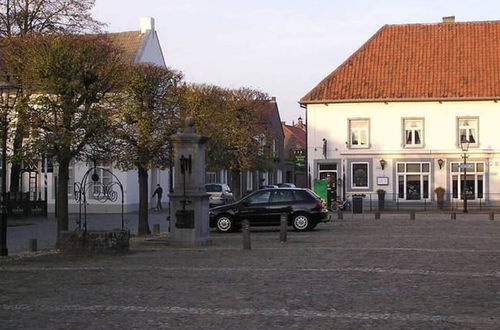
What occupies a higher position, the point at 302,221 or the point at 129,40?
the point at 129,40

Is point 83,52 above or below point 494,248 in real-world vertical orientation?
above

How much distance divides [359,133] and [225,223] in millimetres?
21428

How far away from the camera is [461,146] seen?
43094 mm

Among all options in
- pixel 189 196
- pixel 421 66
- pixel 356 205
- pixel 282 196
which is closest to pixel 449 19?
pixel 421 66

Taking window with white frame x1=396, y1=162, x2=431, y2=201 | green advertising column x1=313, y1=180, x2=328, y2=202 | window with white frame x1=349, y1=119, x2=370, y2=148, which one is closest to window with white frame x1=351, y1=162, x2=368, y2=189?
window with white frame x1=349, y1=119, x2=370, y2=148

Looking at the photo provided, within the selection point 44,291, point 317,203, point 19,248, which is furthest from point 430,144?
point 44,291

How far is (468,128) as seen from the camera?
43.7 meters

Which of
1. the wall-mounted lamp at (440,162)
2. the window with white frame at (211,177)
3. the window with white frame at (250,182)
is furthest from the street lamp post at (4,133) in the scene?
the window with white frame at (250,182)

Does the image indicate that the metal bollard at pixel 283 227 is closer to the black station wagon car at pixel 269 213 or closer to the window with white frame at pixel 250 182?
the black station wagon car at pixel 269 213

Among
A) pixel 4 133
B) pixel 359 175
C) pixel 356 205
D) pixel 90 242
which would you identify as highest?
pixel 4 133

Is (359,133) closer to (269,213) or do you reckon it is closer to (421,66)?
(421,66)

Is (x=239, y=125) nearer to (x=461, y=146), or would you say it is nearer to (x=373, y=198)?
(x=373, y=198)

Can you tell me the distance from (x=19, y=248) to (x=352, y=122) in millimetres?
28478

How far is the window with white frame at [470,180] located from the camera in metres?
43.1
